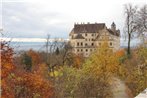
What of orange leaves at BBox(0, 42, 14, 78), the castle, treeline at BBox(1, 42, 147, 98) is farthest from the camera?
the castle

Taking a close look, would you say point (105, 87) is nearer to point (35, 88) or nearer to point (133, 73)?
point (133, 73)

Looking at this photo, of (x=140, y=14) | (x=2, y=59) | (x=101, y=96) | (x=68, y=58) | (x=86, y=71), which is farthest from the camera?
(x=68, y=58)

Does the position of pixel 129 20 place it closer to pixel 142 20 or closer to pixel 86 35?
pixel 142 20

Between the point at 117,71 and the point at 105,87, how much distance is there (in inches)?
209

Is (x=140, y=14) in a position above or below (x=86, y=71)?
above

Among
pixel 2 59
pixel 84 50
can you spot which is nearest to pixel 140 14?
pixel 2 59

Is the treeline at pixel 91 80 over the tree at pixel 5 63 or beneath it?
beneath

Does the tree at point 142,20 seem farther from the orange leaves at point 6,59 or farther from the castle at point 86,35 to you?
the castle at point 86,35

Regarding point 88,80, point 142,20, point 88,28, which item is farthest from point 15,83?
point 88,28

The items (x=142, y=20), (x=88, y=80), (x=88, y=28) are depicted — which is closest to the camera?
(x=88, y=80)

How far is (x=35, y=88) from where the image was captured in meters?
20.3

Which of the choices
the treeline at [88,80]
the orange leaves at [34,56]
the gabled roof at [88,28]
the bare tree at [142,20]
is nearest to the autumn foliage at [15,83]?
the treeline at [88,80]

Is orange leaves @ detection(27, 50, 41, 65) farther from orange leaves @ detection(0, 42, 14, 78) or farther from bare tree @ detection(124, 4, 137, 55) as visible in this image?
orange leaves @ detection(0, 42, 14, 78)

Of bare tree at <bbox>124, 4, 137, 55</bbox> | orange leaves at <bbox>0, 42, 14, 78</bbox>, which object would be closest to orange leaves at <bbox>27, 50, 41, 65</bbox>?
bare tree at <bbox>124, 4, 137, 55</bbox>
